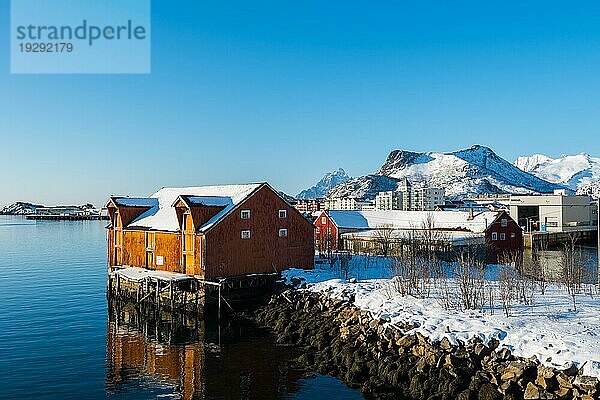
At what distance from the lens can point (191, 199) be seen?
114ft

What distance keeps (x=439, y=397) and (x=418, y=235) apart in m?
35.7

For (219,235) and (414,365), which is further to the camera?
(219,235)

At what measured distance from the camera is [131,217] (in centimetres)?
4062

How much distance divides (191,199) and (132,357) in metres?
11.9

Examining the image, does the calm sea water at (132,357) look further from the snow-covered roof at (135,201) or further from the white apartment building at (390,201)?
the white apartment building at (390,201)

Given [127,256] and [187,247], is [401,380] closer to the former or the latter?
[187,247]

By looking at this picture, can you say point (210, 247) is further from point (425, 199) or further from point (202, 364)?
point (425, 199)

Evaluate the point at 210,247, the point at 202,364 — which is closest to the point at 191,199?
the point at 210,247

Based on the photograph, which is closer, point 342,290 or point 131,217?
point 342,290

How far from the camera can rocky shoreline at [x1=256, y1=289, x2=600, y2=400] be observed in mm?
16859

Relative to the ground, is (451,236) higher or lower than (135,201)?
lower

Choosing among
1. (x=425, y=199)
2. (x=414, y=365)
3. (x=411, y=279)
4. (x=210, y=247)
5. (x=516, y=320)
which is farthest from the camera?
(x=425, y=199)

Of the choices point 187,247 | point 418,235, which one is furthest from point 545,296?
point 418,235

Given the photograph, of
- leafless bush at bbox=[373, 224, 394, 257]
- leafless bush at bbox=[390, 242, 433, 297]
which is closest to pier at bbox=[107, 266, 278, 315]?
leafless bush at bbox=[390, 242, 433, 297]
